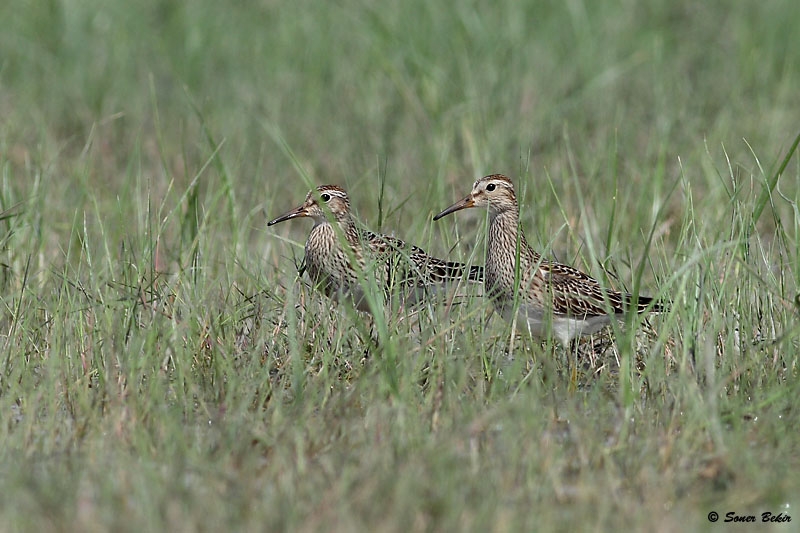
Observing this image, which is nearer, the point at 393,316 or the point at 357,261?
the point at 393,316

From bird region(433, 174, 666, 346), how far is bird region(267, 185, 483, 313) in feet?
0.49

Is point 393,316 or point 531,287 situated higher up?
point 531,287

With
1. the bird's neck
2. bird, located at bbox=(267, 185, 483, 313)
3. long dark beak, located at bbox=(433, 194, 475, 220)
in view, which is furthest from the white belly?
long dark beak, located at bbox=(433, 194, 475, 220)

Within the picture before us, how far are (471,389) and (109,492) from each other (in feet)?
5.76

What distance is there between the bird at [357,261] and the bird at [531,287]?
0.15 metres

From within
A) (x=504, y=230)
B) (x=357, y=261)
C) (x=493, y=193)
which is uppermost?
(x=493, y=193)

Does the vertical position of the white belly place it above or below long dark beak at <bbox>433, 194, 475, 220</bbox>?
below

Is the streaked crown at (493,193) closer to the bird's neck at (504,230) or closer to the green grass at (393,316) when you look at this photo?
the bird's neck at (504,230)

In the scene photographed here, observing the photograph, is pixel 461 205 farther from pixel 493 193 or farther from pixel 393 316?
pixel 393 316

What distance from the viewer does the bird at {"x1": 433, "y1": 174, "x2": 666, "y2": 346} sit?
5.83 metres

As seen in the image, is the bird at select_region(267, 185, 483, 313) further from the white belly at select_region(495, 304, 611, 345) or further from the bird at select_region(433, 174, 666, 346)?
the white belly at select_region(495, 304, 611, 345)

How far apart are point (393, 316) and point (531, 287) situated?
3.42 feet

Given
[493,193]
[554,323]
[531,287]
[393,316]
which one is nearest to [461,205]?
[493,193]

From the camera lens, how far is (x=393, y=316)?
210 inches
